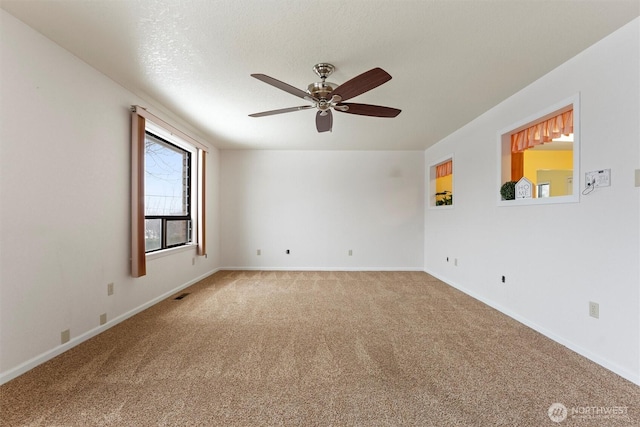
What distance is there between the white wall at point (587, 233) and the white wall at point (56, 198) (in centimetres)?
416

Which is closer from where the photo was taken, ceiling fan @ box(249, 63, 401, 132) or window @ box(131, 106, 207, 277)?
ceiling fan @ box(249, 63, 401, 132)

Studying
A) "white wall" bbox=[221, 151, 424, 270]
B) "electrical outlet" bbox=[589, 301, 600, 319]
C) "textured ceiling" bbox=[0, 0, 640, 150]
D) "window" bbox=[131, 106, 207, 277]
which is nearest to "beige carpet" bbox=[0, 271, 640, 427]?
"electrical outlet" bbox=[589, 301, 600, 319]

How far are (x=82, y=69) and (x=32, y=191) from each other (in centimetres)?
119

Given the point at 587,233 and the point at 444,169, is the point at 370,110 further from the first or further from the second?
the point at 444,169

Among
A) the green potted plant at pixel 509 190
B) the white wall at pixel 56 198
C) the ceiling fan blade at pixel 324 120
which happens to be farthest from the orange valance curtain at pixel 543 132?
the white wall at pixel 56 198

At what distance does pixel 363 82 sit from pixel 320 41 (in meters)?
0.46

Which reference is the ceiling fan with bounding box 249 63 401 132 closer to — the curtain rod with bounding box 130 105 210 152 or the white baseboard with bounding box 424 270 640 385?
the curtain rod with bounding box 130 105 210 152

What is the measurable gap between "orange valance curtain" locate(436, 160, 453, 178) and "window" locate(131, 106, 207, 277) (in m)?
4.34

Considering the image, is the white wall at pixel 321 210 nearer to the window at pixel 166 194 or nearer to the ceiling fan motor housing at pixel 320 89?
the window at pixel 166 194

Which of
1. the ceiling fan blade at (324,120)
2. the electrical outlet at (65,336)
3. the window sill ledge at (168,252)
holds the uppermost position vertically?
the ceiling fan blade at (324,120)

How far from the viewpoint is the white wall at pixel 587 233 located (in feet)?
6.40

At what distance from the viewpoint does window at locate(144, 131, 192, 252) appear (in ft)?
12.0

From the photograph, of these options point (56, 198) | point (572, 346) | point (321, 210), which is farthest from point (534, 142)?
point (56, 198)

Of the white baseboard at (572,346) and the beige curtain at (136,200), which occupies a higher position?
the beige curtain at (136,200)
